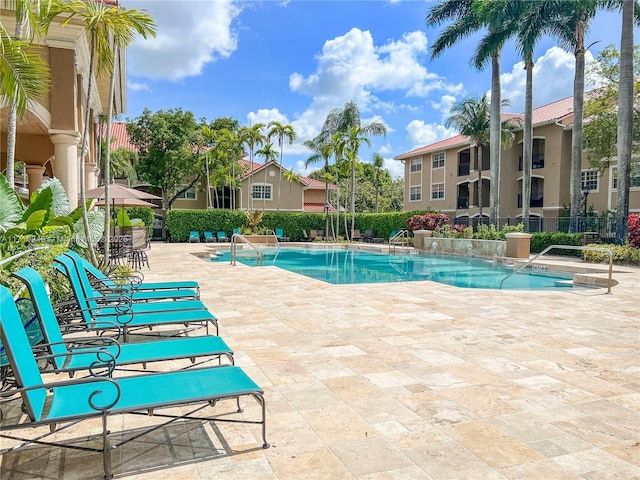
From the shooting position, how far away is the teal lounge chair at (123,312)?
498 cm

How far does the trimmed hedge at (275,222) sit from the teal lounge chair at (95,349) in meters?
26.9

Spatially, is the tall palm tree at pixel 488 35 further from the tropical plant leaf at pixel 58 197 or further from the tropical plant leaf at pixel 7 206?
the tropical plant leaf at pixel 7 206

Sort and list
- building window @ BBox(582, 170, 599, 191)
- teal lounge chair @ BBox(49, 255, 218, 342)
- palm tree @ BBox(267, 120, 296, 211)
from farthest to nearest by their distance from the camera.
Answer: palm tree @ BBox(267, 120, 296, 211)
building window @ BBox(582, 170, 599, 191)
teal lounge chair @ BBox(49, 255, 218, 342)

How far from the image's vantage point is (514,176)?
36.5 m

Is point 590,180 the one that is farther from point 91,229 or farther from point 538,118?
point 91,229

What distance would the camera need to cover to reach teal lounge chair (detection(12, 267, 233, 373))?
344cm

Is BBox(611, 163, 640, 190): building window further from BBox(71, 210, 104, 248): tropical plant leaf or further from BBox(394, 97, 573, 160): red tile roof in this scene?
BBox(71, 210, 104, 248): tropical plant leaf

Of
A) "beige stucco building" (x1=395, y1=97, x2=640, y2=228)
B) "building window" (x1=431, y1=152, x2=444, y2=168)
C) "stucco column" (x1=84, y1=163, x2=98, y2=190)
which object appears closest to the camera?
"stucco column" (x1=84, y1=163, x2=98, y2=190)

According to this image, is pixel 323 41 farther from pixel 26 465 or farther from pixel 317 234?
pixel 26 465

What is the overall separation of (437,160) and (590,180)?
42.7 ft

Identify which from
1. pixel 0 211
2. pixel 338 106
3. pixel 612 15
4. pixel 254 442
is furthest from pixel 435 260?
pixel 338 106

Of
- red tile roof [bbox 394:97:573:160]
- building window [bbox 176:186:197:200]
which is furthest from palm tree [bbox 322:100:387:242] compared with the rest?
building window [bbox 176:186:197:200]

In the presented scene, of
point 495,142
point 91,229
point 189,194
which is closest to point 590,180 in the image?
point 495,142

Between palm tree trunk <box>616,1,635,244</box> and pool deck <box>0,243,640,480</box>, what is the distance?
13911mm
